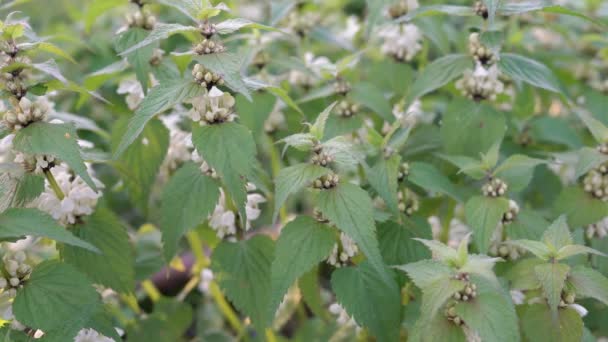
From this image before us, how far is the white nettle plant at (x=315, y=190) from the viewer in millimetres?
1364

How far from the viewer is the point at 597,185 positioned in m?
1.74

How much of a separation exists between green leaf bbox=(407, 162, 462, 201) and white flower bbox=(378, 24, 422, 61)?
A: 25.7 inches

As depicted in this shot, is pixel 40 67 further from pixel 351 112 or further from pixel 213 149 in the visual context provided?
pixel 351 112

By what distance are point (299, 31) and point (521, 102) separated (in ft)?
2.75

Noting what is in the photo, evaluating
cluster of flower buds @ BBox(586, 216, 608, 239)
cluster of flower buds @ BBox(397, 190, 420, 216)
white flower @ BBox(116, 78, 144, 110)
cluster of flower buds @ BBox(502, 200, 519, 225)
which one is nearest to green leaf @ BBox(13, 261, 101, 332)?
white flower @ BBox(116, 78, 144, 110)

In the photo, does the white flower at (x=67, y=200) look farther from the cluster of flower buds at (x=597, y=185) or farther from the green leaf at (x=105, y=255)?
the cluster of flower buds at (x=597, y=185)

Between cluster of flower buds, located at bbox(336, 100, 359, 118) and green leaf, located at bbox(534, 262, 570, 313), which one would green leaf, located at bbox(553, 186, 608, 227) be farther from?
cluster of flower buds, located at bbox(336, 100, 359, 118)

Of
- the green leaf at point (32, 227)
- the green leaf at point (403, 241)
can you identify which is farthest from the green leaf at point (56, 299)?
the green leaf at point (403, 241)

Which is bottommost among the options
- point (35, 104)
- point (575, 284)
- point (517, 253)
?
point (517, 253)

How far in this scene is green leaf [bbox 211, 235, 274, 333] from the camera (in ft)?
5.35

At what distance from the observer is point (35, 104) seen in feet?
4.88

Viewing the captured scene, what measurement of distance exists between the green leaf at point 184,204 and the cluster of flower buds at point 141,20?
1.47 ft

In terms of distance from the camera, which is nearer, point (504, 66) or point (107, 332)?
point (107, 332)

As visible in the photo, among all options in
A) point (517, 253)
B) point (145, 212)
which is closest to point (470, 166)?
point (517, 253)
